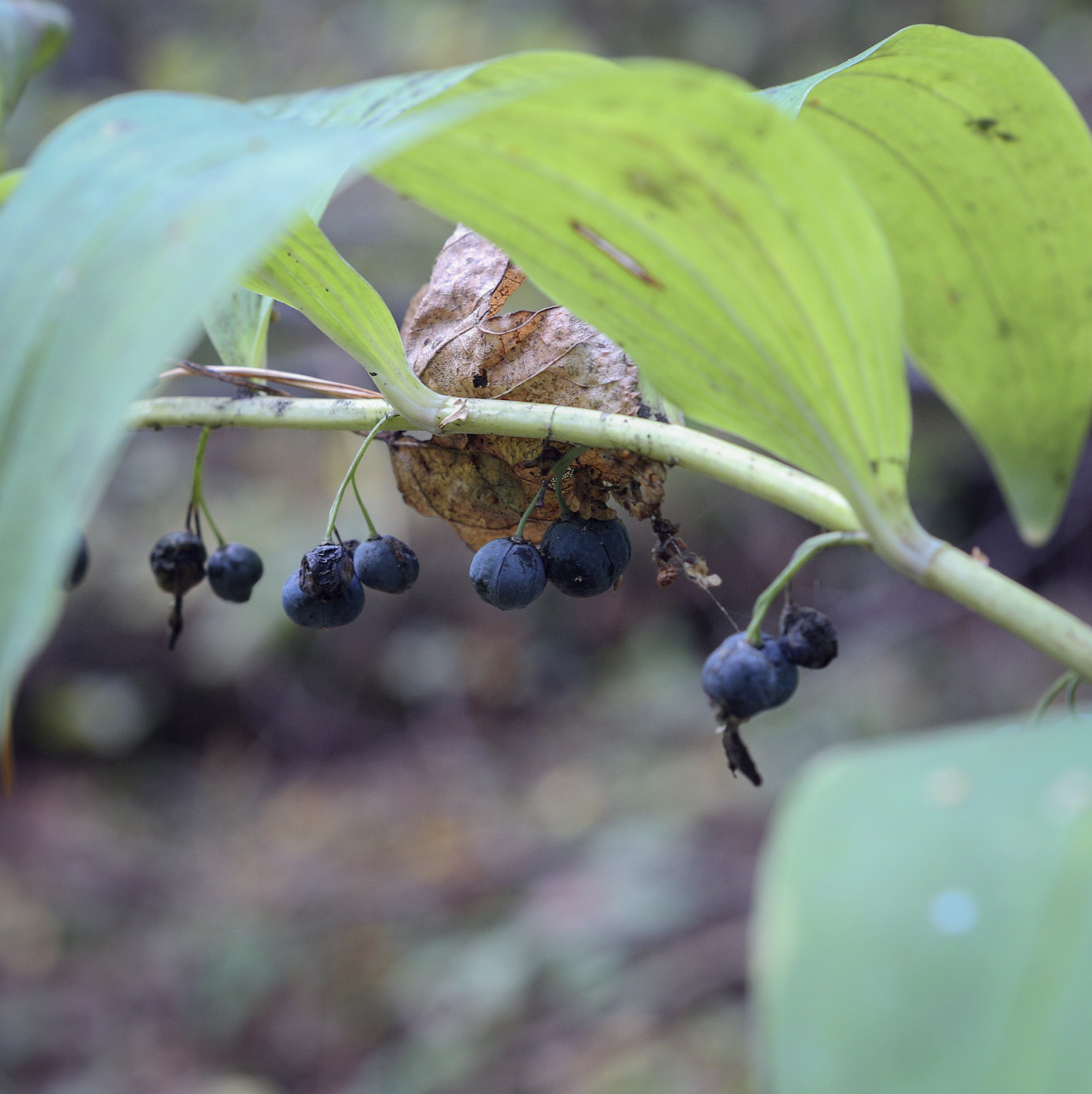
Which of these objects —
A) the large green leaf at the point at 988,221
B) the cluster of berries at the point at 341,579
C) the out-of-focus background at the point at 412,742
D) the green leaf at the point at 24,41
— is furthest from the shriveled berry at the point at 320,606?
the out-of-focus background at the point at 412,742

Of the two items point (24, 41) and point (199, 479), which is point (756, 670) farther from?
point (24, 41)

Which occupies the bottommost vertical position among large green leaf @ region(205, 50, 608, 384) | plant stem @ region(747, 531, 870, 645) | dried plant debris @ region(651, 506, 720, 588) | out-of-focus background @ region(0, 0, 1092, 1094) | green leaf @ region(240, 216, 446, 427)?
out-of-focus background @ region(0, 0, 1092, 1094)

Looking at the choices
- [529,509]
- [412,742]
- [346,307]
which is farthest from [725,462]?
[412,742]

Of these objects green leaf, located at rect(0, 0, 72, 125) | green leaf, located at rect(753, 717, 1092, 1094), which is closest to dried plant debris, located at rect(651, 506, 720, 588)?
green leaf, located at rect(753, 717, 1092, 1094)

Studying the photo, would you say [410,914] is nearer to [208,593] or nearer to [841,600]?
[208,593]

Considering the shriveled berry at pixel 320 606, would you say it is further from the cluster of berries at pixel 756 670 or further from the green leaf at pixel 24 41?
the green leaf at pixel 24 41

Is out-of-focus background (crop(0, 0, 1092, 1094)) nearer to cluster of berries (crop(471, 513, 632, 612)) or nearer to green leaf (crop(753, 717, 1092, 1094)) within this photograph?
cluster of berries (crop(471, 513, 632, 612))
